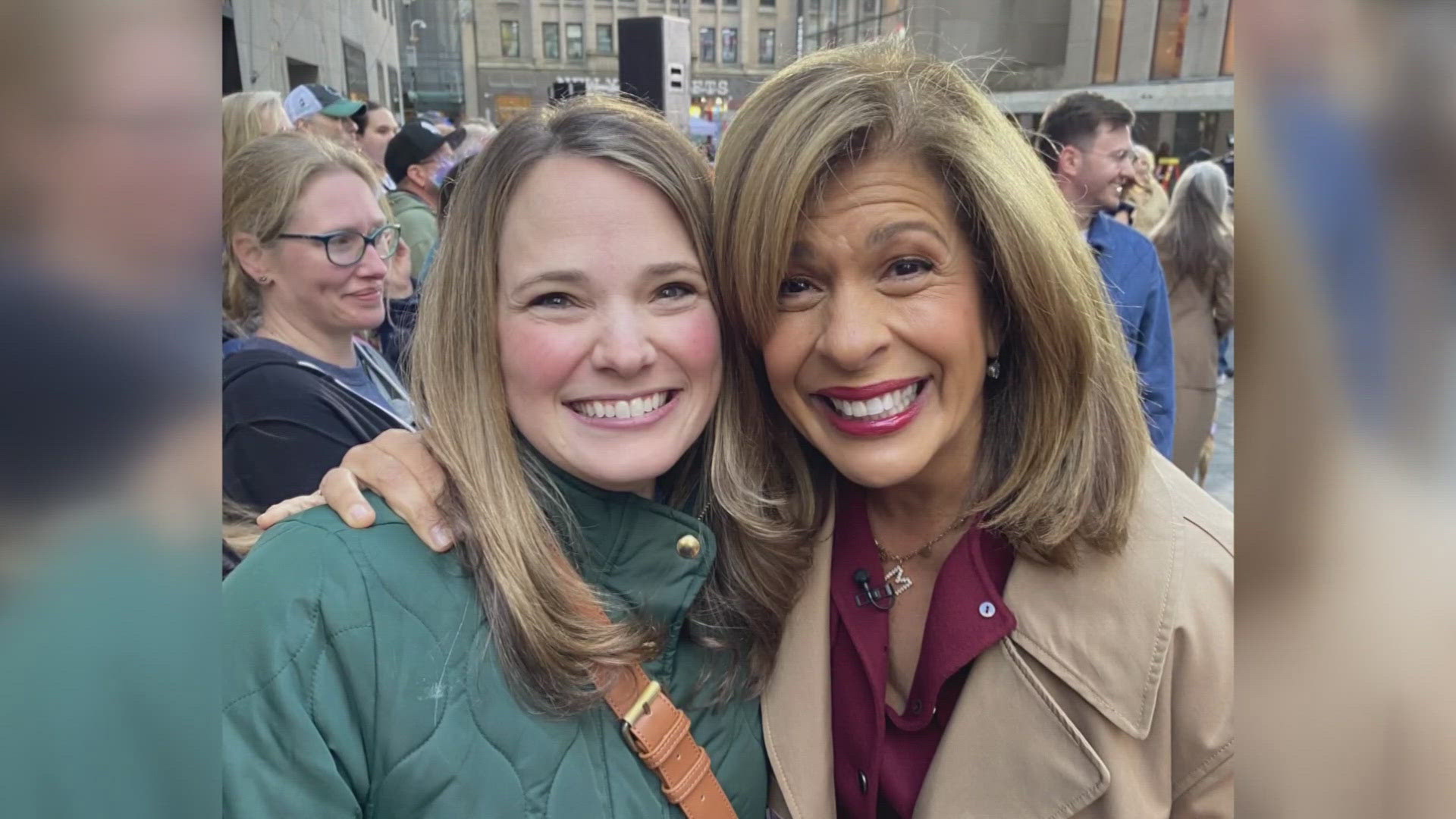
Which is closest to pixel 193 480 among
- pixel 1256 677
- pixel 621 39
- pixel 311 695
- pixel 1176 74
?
pixel 1256 677

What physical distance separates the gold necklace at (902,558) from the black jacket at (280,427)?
1.43 m

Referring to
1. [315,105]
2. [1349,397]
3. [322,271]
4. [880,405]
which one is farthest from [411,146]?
[1349,397]

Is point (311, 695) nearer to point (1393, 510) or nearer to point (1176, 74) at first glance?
point (1393, 510)

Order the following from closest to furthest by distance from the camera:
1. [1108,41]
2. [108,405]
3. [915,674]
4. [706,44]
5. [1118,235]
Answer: [108,405] < [915,674] < [1118,235] < [1108,41] < [706,44]

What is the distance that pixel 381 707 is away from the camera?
4.10 feet

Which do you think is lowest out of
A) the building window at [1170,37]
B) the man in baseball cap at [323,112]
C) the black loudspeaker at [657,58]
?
the man in baseball cap at [323,112]

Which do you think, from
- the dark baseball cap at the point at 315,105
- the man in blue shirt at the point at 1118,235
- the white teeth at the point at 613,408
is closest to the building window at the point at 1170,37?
the man in blue shirt at the point at 1118,235

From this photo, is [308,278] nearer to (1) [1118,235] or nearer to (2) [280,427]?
(2) [280,427]

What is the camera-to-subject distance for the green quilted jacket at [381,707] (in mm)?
1169

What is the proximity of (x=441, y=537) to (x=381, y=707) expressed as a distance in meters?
0.26

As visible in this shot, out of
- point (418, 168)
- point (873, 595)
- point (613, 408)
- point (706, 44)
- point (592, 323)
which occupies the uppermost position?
point (706, 44)

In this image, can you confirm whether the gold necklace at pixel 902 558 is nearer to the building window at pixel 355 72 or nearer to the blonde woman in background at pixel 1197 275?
the blonde woman in background at pixel 1197 275

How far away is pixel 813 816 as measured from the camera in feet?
5.20

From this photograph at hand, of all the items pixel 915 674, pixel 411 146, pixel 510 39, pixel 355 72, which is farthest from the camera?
pixel 510 39
